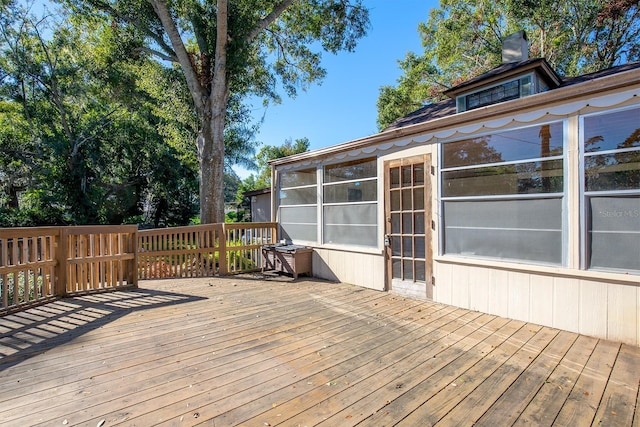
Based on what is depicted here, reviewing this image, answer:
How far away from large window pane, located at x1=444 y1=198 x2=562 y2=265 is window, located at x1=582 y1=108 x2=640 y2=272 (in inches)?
10.8

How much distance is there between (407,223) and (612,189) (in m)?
2.21

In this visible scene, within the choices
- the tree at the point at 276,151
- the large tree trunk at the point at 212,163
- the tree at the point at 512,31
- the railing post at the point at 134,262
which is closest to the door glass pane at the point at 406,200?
the railing post at the point at 134,262

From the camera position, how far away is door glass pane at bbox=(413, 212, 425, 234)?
167 inches

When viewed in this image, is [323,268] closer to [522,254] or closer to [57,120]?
[522,254]


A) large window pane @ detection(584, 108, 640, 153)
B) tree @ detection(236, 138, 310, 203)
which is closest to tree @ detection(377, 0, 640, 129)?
large window pane @ detection(584, 108, 640, 153)

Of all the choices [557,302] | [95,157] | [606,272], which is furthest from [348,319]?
[95,157]

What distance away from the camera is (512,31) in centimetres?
1240

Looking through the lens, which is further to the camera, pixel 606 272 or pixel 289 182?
pixel 289 182

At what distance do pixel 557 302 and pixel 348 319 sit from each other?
2183 millimetres

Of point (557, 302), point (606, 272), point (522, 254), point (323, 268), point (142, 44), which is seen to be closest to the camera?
point (606, 272)

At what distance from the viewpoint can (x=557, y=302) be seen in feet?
10.2

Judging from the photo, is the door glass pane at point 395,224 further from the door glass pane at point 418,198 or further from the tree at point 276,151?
the tree at point 276,151

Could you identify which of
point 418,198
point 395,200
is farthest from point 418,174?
point 395,200

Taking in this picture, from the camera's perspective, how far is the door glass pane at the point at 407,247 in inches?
173
